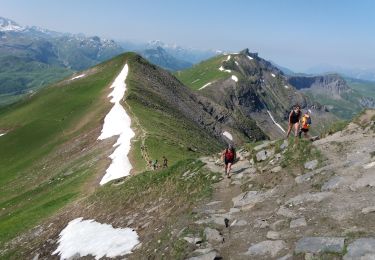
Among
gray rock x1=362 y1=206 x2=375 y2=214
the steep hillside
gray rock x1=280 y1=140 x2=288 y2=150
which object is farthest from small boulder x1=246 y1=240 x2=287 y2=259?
gray rock x1=280 y1=140 x2=288 y2=150

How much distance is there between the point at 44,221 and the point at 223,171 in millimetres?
19176

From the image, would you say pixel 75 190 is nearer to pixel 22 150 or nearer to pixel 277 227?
pixel 277 227

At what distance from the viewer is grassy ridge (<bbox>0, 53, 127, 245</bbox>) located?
4872cm

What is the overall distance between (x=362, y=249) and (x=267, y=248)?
3964 millimetres

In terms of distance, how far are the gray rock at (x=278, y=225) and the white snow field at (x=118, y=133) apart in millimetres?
29772

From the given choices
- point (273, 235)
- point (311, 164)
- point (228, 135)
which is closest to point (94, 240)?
point (273, 235)

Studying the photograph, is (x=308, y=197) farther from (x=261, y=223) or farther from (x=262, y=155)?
(x=262, y=155)

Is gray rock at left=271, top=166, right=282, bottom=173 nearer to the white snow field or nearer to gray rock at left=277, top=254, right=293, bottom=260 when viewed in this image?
gray rock at left=277, top=254, right=293, bottom=260

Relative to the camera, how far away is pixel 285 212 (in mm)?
21828

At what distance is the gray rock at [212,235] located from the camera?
2094 centimetres

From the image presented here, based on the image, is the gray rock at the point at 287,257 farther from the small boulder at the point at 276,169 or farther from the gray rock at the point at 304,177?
the small boulder at the point at 276,169

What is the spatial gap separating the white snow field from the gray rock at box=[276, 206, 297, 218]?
2875 cm

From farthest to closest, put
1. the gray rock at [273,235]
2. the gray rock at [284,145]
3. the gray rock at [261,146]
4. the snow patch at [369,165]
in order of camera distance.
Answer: the gray rock at [261,146] < the gray rock at [284,145] < the snow patch at [369,165] < the gray rock at [273,235]

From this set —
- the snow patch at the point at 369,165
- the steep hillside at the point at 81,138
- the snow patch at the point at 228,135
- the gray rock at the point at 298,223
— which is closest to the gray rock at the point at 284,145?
the steep hillside at the point at 81,138
